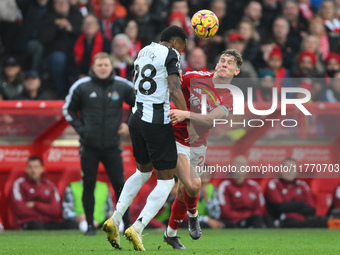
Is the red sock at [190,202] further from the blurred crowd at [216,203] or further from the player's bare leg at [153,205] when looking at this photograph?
the blurred crowd at [216,203]

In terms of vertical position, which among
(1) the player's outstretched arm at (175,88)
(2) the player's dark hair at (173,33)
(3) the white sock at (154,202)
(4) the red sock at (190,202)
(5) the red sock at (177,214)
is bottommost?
(5) the red sock at (177,214)

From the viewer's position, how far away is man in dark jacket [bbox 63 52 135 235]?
35.6 ft

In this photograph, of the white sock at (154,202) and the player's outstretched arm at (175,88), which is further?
the white sock at (154,202)

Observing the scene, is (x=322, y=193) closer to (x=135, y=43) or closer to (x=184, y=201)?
(x=135, y=43)

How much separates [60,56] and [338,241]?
21.0 ft

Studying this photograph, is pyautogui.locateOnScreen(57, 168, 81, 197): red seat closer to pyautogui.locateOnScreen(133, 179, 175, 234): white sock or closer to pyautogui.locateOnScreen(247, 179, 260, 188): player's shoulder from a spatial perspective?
pyautogui.locateOnScreen(247, 179, 260, 188): player's shoulder

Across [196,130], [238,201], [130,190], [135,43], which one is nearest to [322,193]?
[238,201]

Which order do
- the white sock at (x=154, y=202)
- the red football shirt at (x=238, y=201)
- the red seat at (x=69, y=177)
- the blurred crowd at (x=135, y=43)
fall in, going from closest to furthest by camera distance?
the white sock at (x=154, y=202)
the red seat at (x=69, y=177)
the red football shirt at (x=238, y=201)
the blurred crowd at (x=135, y=43)

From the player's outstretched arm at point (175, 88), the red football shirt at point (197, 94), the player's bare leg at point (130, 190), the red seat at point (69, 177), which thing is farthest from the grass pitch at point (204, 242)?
the player's outstretched arm at point (175, 88)

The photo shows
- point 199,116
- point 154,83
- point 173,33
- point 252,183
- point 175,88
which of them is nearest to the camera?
point 175,88

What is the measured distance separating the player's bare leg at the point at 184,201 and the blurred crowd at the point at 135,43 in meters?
4.81

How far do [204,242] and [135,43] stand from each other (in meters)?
5.78

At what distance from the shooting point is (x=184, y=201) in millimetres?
8977

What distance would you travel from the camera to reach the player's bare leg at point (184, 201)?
28.0ft
